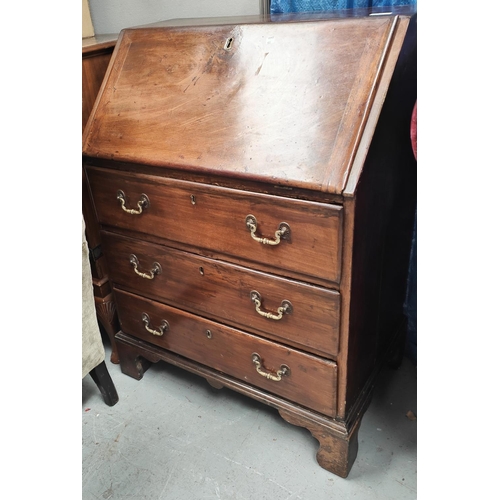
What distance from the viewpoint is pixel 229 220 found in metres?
1.18

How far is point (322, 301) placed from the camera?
3.67 ft

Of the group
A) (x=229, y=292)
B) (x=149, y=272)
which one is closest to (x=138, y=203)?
(x=149, y=272)

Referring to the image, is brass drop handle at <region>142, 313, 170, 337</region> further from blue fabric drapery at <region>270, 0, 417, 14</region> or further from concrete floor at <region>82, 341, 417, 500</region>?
blue fabric drapery at <region>270, 0, 417, 14</region>

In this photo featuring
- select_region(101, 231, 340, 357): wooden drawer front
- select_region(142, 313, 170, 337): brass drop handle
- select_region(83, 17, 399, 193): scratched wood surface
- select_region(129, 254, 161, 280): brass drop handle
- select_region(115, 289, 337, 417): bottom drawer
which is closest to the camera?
select_region(83, 17, 399, 193): scratched wood surface

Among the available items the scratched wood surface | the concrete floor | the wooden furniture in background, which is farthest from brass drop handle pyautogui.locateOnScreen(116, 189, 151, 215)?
the concrete floor

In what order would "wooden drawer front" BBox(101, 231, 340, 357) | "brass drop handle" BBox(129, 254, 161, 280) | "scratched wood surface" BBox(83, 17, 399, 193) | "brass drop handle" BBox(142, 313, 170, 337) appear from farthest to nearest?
1. "brass drop handle" BBox(142, 313, 170, 337)
2. "brass drop handle" BBox(129, 254, 161, 280)
3. "wooden drawer front" BBox(101, 231, 340, 357)
4. "scratched wood surface" BBox(83, 17, 399, 193)

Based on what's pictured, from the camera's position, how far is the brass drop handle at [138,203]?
132 cm

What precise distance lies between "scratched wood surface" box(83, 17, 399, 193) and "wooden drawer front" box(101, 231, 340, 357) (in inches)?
10.8

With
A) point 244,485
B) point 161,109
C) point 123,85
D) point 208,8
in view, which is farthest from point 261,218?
point 208,8

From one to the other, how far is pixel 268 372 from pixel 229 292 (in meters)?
0.26

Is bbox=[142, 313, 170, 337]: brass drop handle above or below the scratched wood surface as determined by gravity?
below

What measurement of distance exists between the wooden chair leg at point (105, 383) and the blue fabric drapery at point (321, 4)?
4.38ft

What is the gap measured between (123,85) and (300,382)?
3.24 ft

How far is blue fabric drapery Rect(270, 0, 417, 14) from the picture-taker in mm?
1454
